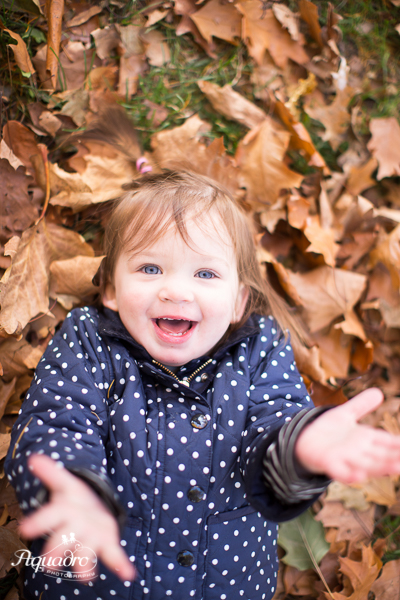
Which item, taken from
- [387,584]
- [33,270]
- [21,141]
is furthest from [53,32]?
[387,584]

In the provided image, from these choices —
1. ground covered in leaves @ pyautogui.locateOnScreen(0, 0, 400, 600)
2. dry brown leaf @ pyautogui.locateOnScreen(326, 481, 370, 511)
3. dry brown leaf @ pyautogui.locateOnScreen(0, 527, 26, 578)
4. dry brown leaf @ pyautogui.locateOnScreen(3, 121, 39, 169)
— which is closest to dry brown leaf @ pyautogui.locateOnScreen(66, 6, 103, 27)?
ground covered in leaves @ pyautogui.locateOnScreen(0, 0, 400, 600)

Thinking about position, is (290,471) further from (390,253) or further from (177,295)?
(390,253)

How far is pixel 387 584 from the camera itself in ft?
6.66

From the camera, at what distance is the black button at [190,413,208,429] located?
5.19 feet

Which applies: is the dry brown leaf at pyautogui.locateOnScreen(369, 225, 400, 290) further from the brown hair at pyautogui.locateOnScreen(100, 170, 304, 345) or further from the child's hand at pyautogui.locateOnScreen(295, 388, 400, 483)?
the child's hand at pyautogui.locateOnScreen(295, 388, 400, 483)

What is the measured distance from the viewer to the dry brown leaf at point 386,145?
8.09ft

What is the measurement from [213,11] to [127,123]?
793 millimetres

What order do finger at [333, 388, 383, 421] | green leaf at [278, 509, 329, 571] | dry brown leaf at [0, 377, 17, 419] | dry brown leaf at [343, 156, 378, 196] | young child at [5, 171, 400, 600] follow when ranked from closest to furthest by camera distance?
finger at [333, 388, 383, 421] < young child at [5, 171, 400, 600] < dry brown leaf at [0, 377, 17, 419] < green leaf at [278, 509, 329, 571] < dry brown leaf at [343, 156, 378, 196]

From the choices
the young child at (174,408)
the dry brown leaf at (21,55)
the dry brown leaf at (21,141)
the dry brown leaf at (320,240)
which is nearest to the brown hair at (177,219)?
the young child at (174,408)

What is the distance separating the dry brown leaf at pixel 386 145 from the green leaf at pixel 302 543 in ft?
6.11

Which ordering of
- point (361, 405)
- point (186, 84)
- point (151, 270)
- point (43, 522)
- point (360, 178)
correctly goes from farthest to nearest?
point (360, 178), point (186, 84), point (151, 270), point (361, 405), point (43, 522)

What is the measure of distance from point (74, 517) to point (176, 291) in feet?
2.51

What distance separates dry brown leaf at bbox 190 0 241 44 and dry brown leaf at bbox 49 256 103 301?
4.52ft

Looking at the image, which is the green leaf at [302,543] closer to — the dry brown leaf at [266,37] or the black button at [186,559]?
the black button at [186,559]
